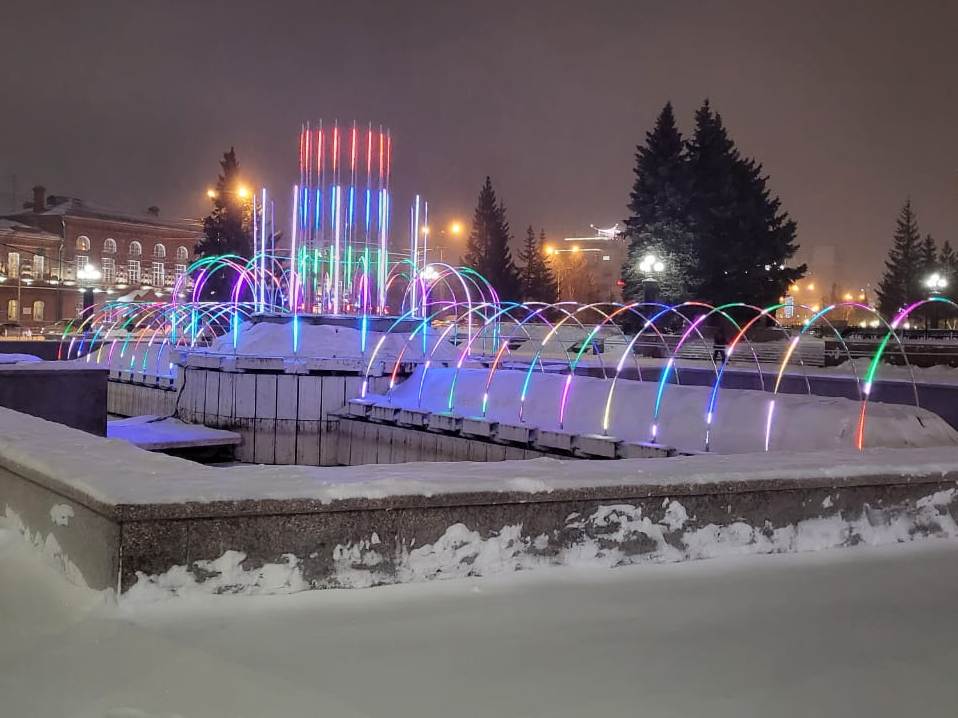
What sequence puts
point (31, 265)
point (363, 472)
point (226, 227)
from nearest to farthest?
point (363, 472), point (226, 227), point (31, 265)

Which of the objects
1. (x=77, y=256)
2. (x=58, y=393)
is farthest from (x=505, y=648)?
(x=77, y=256)

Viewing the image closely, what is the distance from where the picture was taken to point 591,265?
118 m

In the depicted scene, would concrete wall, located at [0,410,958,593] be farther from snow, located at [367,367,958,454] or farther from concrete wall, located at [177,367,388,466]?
concrete wall, located at [177,367,388,466]

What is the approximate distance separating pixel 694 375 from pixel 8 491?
18.6m

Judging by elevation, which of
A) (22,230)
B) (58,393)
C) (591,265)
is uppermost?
(591,265)

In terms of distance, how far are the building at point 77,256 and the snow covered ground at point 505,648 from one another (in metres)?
62.0

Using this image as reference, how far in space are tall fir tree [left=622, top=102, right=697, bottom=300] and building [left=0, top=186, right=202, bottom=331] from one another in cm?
3822

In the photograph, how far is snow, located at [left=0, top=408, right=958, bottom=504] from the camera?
4652 mm

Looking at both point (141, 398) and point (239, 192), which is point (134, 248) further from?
point (141, 398)

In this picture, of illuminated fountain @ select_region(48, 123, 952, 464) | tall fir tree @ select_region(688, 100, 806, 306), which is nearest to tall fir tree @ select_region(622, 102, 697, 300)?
tall fir tree @ select_region(688, 100, 806, 306)

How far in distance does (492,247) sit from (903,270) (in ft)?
116

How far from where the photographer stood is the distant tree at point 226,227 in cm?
5812

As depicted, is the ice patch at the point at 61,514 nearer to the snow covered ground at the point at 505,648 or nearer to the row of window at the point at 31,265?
the snow covered ground at the point at 505,648

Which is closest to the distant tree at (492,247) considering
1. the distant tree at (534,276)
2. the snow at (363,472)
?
the distant tree at (534,276)
